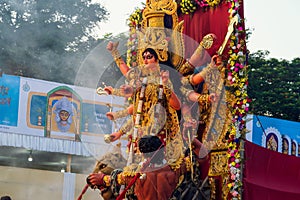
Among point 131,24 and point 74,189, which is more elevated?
point 131,24

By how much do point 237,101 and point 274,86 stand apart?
20070 mm

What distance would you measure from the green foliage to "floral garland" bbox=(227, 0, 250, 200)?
17112mm

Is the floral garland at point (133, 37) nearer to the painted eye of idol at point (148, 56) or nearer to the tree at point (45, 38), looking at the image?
the painted eye of idol at point (148, 56)

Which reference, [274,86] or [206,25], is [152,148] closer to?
[206,25]

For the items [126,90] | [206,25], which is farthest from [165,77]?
[206,25]

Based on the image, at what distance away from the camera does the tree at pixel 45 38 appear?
23.5m

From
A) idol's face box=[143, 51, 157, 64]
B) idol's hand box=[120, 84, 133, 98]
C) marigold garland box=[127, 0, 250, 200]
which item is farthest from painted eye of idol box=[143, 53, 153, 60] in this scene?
marigold garland box=[127, 0, 250, 200]

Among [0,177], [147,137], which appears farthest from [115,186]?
[0,177]

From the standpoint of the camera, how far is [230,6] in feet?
31.5

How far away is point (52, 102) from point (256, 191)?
8881mm

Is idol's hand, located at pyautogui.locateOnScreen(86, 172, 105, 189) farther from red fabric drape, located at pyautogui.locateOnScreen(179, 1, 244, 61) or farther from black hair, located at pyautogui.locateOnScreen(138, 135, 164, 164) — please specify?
red fabric drape, located at pyautogui.locateOnScreen(179, 1, 244, 61)

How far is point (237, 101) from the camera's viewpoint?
917 centimetres

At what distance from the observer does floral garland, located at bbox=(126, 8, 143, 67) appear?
11.2 meters

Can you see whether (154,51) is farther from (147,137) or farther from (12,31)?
(12,31)
